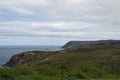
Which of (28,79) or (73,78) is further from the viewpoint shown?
(73,78)

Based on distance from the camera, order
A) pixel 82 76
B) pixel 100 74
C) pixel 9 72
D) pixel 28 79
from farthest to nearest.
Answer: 1. pixel 100 74
2. pixel 82 76
3. pixel 9 72
4. pixel 28 79

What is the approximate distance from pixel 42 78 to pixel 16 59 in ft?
282

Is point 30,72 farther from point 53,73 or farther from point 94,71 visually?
point 94,71

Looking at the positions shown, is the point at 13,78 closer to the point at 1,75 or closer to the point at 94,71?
the point at 1,75

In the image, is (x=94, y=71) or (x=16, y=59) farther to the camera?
(x=16, y=59)

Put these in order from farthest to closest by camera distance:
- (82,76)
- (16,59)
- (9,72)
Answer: (16,59), (82,76), (9,72)

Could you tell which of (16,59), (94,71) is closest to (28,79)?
(94,71)

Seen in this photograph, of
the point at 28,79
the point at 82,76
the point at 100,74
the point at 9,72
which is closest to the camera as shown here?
the point at 28,79

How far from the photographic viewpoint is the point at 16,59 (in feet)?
346

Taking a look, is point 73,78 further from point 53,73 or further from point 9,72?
point 9,72

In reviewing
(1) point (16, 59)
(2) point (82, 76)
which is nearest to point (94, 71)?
(2) point (82, 76)

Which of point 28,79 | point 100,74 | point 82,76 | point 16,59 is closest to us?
point 28,79

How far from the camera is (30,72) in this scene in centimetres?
2308

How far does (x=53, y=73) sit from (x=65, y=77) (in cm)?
186
